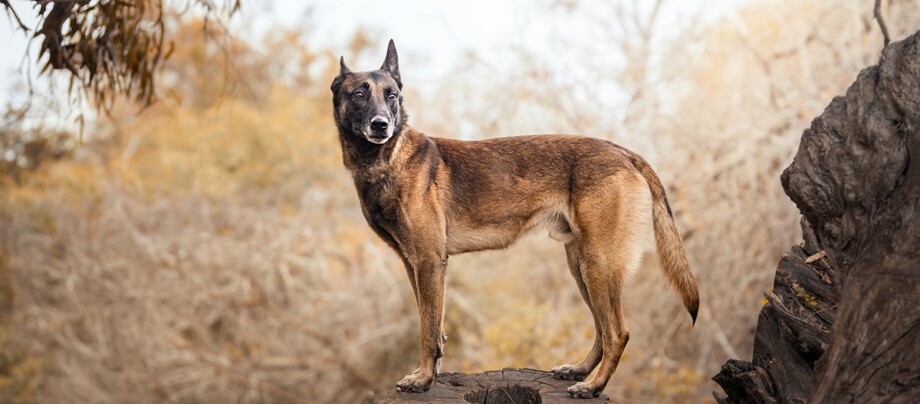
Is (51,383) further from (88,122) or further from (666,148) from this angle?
(666,148)

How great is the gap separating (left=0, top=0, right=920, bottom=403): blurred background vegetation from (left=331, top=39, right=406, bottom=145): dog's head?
3.22m

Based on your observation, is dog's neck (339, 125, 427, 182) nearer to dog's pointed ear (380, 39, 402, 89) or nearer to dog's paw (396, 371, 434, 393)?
dog's pointed ear (380, 39, 402, 89)

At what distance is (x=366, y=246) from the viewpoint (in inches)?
538

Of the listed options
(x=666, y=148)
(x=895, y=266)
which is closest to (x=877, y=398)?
(x=895, y=266)

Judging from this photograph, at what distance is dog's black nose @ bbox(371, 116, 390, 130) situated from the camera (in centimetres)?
473

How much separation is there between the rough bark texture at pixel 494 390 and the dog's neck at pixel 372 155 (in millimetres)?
1218

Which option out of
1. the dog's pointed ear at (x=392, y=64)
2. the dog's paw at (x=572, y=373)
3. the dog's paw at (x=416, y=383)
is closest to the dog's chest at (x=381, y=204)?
the dog's pointed ear at (x=392, y=64)

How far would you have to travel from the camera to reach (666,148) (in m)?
11.4

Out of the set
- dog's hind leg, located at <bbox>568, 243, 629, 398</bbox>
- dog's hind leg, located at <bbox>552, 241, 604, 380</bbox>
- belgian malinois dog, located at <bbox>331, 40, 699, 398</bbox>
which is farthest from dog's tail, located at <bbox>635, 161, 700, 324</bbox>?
dog's hind leg, located at <bbox>552, 241, 604, 380</bbox>

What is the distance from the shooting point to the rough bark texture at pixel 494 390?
467 centimetres

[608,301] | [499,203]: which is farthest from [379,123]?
[608,301]

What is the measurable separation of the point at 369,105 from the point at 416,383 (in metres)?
1.54

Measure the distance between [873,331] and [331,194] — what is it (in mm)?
13300

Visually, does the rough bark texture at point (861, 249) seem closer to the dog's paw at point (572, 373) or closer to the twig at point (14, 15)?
the dog's paw at point (572, 373)
